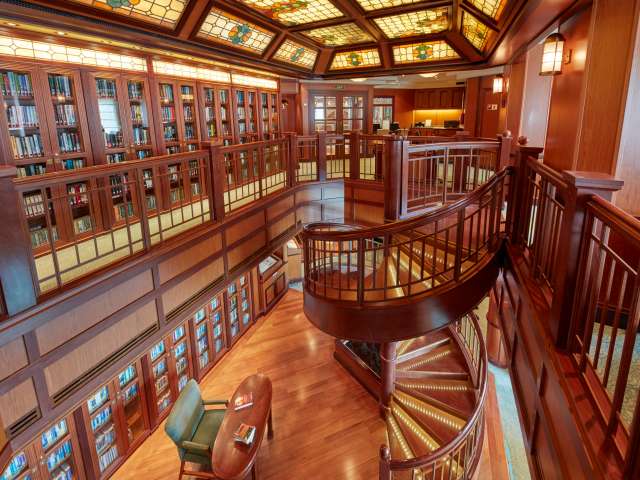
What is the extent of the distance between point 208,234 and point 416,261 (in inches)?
94.1

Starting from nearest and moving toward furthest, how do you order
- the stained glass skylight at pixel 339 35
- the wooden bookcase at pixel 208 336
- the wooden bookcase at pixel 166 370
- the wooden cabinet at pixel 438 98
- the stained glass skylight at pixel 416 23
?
the wooden bookcase at pixel 166 370 < the wooden bookcase at pixel 208 336 < the stained glass skylight at pixel 416 23 < the stained glass skylight at pixel 339 35 < the wooden cabinet at pixel 438 98

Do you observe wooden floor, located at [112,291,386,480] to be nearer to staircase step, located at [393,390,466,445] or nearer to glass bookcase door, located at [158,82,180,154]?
staircase step, located at [393,390,466,445]

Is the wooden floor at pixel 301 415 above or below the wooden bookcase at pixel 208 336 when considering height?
below

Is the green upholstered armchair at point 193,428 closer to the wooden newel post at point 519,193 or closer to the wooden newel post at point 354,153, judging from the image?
the wooden newel post at point 519,193

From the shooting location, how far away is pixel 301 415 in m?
5.45

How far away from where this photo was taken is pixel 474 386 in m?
5.02

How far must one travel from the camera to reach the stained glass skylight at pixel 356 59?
29.2ft

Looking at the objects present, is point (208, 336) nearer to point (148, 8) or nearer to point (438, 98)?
point (148, 8)

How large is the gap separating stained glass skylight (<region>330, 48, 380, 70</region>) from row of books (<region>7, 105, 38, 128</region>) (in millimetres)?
6945

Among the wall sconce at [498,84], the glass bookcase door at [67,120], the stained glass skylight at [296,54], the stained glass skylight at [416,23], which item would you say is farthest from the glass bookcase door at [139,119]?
the wall sconce at [498,84]

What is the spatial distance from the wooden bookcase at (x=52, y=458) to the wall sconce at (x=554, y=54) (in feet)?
19.1

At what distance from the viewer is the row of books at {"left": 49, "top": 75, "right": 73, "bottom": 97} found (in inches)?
165

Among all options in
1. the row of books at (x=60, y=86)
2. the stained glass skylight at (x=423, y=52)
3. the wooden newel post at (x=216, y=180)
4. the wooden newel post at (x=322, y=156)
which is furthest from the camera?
the stained glass skylight at (x=423, y=52)

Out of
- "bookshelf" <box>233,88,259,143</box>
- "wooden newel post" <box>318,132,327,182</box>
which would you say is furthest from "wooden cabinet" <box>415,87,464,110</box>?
"wooden newel post" <box>318,132,327,182</box>
